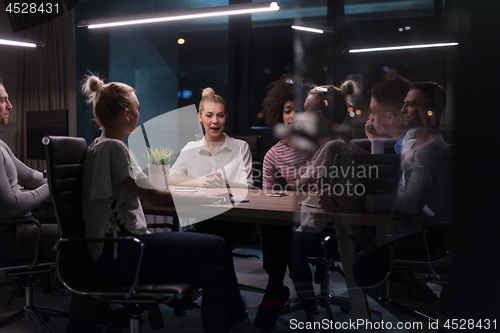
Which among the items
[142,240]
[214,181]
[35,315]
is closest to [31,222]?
[35,315]

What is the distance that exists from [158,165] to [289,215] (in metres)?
0.76

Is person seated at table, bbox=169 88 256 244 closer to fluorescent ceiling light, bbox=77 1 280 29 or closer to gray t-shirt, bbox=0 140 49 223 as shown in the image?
fluorescent ceiling light, bbox=77 1 280 29

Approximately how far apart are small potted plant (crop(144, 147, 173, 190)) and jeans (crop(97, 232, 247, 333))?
0.38 metres

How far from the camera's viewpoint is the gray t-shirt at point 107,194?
1.53m

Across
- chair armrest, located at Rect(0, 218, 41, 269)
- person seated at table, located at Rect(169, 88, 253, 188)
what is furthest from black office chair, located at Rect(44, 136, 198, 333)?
person seated at table, located at Rect(169, 88, 253, 188)

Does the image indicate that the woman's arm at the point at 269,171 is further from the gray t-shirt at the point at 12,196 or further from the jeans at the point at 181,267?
the gray t-shirt at the point at 12,196

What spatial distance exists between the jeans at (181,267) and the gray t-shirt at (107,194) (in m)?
0.07

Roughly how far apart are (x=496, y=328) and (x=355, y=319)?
797 mm

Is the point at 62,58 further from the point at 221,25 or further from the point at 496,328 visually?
the point at 496,328

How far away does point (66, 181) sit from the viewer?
5.05 ft

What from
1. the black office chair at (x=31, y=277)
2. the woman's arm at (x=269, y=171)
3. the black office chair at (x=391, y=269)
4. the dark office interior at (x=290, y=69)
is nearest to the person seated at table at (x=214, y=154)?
the dark office interior at (x=290, y=69)

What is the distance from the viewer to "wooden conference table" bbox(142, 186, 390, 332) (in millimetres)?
1268

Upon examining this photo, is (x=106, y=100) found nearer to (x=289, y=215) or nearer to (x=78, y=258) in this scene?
(x=78, y=258)

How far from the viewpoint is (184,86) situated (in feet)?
15.3
